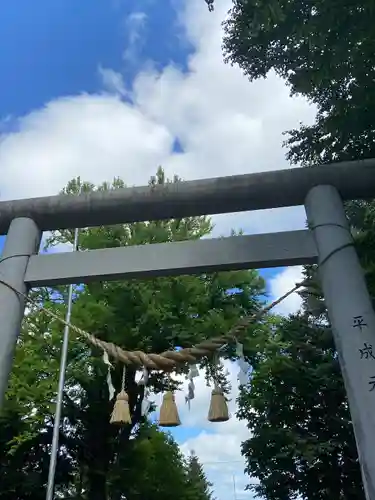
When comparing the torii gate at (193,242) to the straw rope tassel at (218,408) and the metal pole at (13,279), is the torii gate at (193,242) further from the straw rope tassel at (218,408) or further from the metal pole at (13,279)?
the straw rope tassel at (218,408)

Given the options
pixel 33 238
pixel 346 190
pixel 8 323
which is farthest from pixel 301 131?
pixel 8 323

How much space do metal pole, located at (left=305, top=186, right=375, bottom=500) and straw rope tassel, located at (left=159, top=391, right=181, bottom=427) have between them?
44.6 inches

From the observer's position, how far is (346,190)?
3.65 m

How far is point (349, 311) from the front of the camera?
2.99m

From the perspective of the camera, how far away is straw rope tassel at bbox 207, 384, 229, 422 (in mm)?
3119

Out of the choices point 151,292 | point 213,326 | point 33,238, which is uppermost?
point 151,292

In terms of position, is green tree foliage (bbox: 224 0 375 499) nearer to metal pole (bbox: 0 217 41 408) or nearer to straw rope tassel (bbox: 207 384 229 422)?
straw rope tassel (bbox: 207 384 229 422)

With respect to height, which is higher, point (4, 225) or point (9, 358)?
point (4, 225)

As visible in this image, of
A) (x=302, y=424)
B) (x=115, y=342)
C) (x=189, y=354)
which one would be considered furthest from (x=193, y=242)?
(x=302, y=424)

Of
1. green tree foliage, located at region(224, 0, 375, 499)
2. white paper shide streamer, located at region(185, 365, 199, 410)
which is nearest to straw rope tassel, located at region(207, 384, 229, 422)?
white paper shide streamer, located at region(185, 365, 199, 410)

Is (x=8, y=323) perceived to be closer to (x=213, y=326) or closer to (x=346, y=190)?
(x=346, y=190)

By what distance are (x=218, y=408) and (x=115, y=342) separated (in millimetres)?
6468

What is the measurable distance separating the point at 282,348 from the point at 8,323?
7492 mm

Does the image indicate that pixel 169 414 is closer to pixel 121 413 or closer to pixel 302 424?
pixel 121 413
